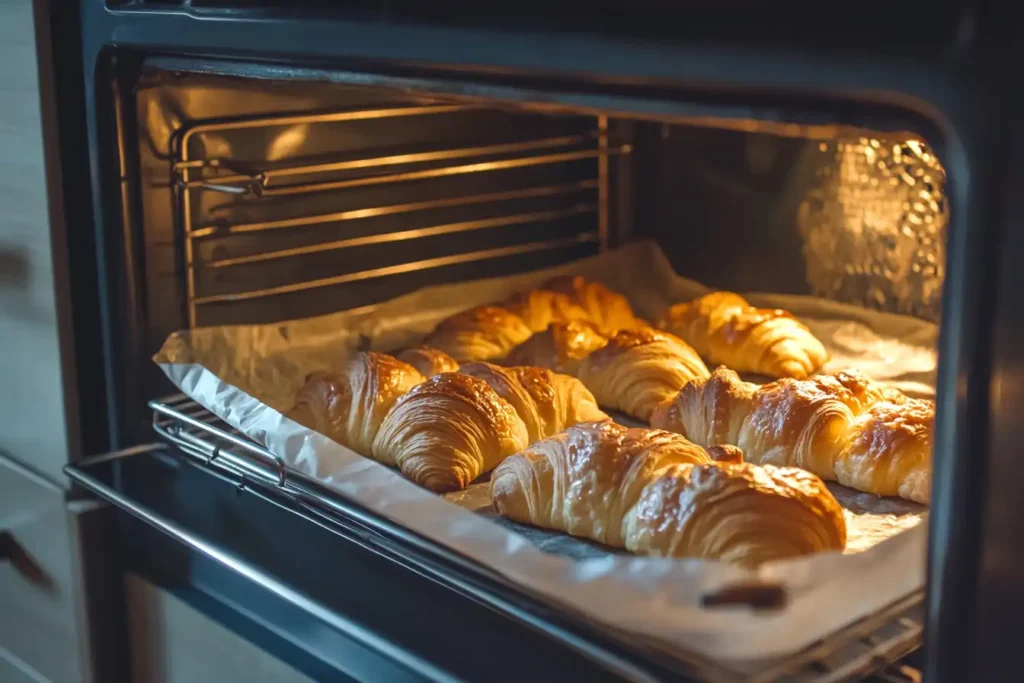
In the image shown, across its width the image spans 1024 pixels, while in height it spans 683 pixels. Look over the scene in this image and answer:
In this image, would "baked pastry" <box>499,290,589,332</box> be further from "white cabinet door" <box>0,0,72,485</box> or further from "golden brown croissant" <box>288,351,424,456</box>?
"white cabinet door" <box>0,0,72,485</box>

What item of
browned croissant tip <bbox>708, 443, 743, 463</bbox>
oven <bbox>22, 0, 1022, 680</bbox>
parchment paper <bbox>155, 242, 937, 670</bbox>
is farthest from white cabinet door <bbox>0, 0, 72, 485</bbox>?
browned croissant tip <bbox>708, 443, 743, 463</bbox>

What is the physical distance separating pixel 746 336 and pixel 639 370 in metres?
0.19

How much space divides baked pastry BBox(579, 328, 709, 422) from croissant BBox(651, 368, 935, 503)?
66 mm

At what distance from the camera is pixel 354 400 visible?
138 cm

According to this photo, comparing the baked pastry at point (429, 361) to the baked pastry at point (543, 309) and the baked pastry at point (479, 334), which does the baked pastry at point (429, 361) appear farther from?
the baked pastry at point (543, 309)

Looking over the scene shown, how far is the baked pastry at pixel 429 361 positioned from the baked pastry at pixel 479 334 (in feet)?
0.15

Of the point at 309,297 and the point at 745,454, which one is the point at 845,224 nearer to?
the point at 745,454

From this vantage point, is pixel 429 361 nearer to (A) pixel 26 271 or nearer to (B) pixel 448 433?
(B) pixel 448 433

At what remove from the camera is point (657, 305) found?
1791 millimetres

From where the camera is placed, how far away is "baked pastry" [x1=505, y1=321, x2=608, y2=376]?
5.12 feet

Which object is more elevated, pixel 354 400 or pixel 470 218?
pixel 470 218

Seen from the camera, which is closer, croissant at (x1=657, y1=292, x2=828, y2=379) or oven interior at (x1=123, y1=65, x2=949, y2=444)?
oven interior at (x1=123, y1=65, x2=949, y2=444)

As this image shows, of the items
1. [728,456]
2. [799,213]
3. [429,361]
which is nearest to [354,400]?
[429,361]

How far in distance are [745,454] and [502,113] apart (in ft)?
2.19
